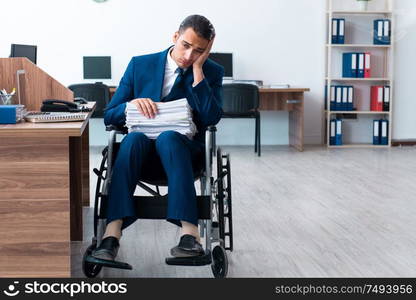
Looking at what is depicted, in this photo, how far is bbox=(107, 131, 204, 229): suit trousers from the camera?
2479 mm

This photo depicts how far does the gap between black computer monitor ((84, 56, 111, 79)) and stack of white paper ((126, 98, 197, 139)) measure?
4.38 meters

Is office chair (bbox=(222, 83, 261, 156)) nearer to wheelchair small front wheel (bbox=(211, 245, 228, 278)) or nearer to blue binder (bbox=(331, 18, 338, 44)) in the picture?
blue binder (bbox=(331, 18, 338, 44))

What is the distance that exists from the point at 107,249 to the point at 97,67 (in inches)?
186

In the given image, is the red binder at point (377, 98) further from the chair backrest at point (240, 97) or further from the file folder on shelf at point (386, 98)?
the chair backrest at point (240, 97)

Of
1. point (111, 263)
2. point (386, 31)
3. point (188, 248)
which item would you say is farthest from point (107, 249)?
point (386, 31)

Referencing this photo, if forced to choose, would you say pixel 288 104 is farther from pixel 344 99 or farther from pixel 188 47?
pixel 188 47

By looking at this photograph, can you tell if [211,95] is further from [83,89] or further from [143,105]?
[83,89]

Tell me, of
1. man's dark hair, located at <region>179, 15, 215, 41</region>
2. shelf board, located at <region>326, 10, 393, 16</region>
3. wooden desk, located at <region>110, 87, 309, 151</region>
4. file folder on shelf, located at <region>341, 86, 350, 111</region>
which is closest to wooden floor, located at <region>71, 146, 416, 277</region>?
man's dark hair, located at <region>179, 15, 215, 41</region>

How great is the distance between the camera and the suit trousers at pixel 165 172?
2479 mm

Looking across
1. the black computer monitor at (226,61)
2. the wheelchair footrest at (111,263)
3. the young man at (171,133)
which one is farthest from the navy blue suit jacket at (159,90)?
the black computer monitor at (226,61)

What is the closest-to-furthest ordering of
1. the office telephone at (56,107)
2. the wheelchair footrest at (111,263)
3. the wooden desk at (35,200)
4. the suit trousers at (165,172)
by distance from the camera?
the wooden desk at (35,200) < the wheelchair footrest at (111,263) < the suit trousers at (165,172) < the office telephone at (56,107)

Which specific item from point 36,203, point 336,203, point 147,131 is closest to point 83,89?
point 336,203

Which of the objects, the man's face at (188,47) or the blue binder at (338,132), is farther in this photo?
the blue binder at (338,132)

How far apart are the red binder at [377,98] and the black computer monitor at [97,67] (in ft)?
8.94
